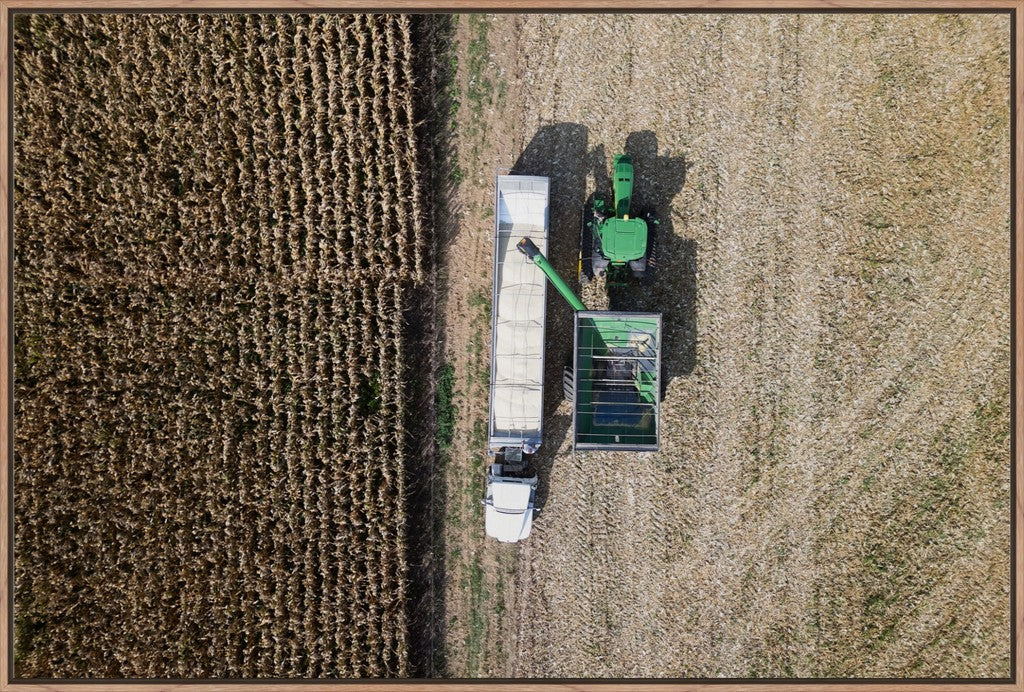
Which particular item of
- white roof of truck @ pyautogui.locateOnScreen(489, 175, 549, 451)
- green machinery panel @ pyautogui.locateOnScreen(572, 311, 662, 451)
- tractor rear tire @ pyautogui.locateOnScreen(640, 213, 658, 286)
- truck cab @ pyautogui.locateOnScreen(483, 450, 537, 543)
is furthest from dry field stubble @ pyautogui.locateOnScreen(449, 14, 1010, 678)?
white roof of truck @ pyautogui.locateOnScreen(489, 175, 549, 451)

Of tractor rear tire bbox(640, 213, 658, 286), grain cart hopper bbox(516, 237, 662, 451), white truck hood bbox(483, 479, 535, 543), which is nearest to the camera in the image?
grain cart hopper bbox(516, 237, 662, 451)

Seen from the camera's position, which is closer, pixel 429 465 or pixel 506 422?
pixel 506 422

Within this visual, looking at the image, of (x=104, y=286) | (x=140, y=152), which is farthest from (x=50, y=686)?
(x=140, y=152)

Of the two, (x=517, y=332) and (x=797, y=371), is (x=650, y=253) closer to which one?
(x=517, y=332)

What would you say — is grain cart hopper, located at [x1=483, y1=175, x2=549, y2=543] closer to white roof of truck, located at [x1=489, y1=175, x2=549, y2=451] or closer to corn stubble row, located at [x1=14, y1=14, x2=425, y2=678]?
white roof of truck, located at [x1=489, y1=175, x2=549, y2=451]

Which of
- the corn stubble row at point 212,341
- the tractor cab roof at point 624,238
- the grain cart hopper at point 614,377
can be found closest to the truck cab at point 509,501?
the grain cart hopper at point 614,377

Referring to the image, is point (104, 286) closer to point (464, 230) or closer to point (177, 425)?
point (177, 425)

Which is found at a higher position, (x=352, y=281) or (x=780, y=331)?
(x=352, y=281)
